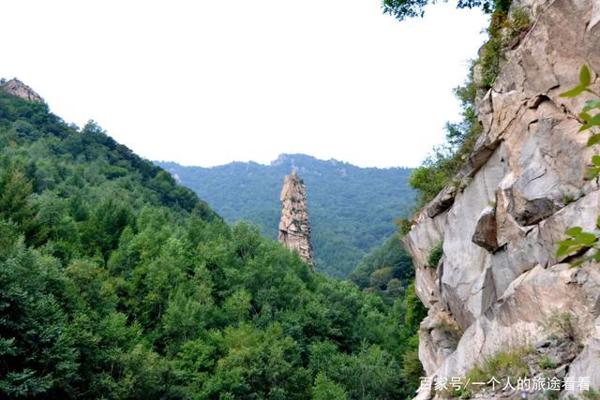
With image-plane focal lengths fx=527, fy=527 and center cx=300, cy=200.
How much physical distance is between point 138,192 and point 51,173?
1611 centimetres

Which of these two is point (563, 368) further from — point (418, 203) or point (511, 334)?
point (418, 203)

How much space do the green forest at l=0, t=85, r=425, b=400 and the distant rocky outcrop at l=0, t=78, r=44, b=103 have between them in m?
45.7

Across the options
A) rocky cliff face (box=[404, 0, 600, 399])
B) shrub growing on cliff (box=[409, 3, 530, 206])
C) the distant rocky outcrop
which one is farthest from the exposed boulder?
the distant rocky outcrop

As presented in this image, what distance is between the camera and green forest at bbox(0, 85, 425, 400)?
21.2 meters

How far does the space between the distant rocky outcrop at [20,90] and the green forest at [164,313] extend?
150 ft

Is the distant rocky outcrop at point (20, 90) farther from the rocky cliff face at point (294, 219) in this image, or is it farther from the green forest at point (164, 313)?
the rocky cliff face at point (294, 219)

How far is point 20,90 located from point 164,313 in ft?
283

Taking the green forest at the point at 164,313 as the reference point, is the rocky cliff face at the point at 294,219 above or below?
above

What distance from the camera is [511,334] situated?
10.3m

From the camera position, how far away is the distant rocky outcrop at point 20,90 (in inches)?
4117

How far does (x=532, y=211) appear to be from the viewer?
35.4 feet

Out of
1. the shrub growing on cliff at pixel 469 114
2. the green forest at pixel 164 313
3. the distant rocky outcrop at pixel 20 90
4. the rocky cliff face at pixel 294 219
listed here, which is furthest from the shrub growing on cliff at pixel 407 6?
the distant rocky outcrop at pixel 20 90

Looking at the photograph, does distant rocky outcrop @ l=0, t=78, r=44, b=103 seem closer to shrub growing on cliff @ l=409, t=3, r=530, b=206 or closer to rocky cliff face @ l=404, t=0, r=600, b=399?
shrub growing on cliff @ l=409, t=3, r=530, b=206

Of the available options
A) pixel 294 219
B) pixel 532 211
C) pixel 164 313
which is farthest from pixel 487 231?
pixel 294 219
